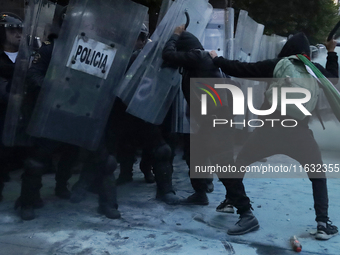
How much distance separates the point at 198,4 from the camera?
4.21m

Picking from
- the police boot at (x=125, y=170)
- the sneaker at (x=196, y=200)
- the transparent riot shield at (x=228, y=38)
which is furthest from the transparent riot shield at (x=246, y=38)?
the sneaker at (x=196, y=200)

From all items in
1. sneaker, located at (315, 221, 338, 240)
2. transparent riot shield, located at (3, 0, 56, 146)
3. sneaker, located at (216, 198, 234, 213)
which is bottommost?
sneaker, located at (315, 221, 338, 240)

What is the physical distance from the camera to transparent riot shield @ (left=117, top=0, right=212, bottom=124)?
361 centimetres

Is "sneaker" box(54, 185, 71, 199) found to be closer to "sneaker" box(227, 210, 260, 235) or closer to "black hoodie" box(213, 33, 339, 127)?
"sneaker" box(227, 210, 260, 235)

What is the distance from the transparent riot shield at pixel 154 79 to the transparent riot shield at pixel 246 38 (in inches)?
81.9

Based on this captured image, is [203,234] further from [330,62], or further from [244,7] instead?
[244,7]

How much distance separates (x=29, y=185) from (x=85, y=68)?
1.08 meters

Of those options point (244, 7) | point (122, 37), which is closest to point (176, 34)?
point (122, 37)

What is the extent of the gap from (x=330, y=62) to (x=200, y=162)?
4.76ft

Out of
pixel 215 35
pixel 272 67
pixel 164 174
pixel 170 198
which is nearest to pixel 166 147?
pixel 164 174

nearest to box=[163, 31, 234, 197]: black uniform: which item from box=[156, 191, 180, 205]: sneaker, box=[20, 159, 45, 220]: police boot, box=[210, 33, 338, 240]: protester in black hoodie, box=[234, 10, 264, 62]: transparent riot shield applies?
box=[210, 33, 338, 240]: protester in black hoodie

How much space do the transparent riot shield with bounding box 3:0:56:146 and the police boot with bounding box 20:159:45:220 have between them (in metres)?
0.20

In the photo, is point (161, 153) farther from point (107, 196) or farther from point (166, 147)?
point (107, 196)

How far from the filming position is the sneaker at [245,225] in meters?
3.25
